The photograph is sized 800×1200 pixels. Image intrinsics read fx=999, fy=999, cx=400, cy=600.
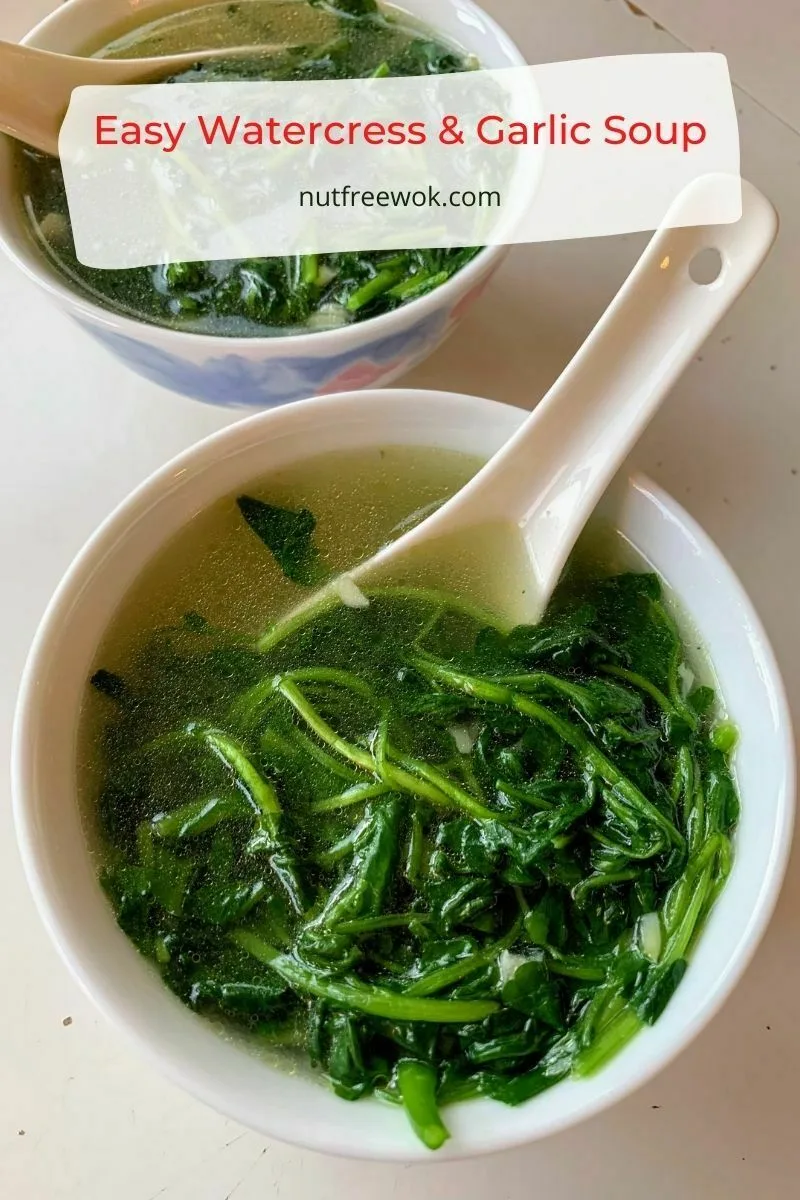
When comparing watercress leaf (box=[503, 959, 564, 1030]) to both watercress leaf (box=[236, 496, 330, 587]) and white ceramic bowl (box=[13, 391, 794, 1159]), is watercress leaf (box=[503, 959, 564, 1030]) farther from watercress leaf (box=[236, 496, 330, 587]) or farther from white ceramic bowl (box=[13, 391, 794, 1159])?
watercress leaf (box=[236, 496, 330, 587])

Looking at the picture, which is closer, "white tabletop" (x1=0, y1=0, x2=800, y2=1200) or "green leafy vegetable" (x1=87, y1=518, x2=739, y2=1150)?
"green leafy vegetable" (x1=87, y1=518, x2=739, y2=1150)

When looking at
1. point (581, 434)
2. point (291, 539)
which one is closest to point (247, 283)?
point (291, 539)

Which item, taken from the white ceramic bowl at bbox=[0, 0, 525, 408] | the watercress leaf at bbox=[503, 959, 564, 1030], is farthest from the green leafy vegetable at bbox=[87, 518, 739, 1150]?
the white ceramic bowl at bbox=[0, 0, 525, 408]

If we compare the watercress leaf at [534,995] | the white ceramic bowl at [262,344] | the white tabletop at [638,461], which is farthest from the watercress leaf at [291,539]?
the watercress leaf at [534,995]

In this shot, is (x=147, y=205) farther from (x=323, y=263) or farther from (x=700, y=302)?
(x=700, y=302)

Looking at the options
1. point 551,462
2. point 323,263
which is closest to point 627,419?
point 551,462

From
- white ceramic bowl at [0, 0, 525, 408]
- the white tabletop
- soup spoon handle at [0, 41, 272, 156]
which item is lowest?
the white tabletop
